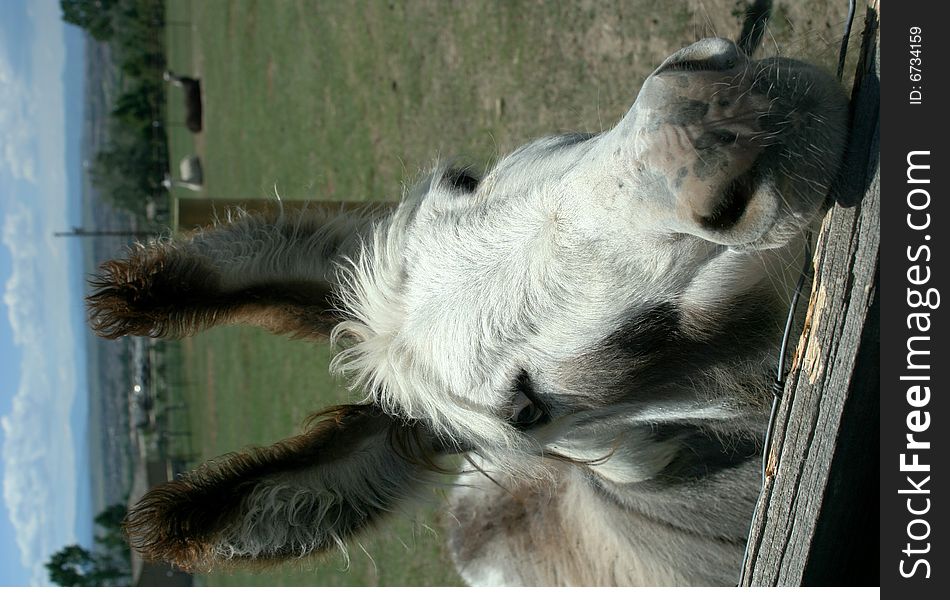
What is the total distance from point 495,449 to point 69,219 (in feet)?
178

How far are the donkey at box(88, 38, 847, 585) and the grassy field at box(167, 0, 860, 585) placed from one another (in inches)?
12.2

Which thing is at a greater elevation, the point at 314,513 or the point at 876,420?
the point at 876,420

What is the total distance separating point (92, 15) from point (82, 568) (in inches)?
942

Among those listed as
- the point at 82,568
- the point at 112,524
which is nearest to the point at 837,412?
the point at 112,524

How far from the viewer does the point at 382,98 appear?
9.12 m

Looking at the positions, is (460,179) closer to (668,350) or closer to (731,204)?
(668,350)

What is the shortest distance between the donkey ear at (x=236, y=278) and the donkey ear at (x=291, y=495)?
0.42 m

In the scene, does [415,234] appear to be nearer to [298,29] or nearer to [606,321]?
[606,321]

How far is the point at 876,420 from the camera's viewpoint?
1422mm

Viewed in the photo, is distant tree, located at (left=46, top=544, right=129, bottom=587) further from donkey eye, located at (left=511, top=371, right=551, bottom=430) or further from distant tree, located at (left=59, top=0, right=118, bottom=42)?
donkey eye, located at (left=511, top=371, right=551, bottom=430)

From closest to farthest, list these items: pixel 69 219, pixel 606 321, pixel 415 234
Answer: pixel 606 321, pixel 415 234, pixel 69 219

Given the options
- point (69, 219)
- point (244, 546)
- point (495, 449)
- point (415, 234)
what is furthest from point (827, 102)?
point (69, 219)

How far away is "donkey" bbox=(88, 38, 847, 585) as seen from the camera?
4.33ft

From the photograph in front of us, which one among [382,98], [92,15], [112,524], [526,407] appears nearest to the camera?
[526,407]
